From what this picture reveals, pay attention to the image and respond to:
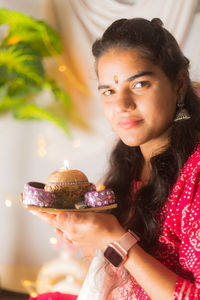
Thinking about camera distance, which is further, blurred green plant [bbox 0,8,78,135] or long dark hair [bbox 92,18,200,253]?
blurred green plant [bbox 0,8,78,135]

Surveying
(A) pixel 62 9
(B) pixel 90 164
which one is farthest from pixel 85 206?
(A) pixel 62 9

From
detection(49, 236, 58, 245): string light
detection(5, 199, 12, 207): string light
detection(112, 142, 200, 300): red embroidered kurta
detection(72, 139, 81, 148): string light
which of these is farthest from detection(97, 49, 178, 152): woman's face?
detection(5, 199, 12, 207): string light

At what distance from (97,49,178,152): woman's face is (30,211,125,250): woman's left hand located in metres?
0.25

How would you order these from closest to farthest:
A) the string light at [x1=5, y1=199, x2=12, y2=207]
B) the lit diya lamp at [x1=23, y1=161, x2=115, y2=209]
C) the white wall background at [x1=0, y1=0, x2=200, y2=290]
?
1. the lit diya lamp at [x1=23, y1=161, x2=115, y2=209]
2. the white wall background at [x1=0, y1=0, x2=200, y2=290]
3. the string light at [x1=5, y1=199, x2=12, y2=207]

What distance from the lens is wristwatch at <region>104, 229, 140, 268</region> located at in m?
0.83

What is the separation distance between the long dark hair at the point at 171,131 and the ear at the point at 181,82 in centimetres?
2

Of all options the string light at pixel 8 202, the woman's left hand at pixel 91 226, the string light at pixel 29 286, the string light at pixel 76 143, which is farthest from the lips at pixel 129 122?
the string light at pixel 29 286

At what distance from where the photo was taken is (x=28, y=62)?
7.34ft

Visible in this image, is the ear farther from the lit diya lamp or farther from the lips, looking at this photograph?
the lit diya lamp

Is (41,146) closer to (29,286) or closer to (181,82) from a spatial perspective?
(29,286)

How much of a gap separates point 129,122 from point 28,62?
4.96ft

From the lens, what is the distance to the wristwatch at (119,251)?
2.71 ft

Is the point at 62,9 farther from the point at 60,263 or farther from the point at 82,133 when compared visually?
the point at 60,263

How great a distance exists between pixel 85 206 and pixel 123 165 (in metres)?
0.44
